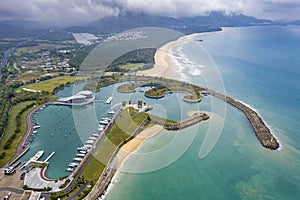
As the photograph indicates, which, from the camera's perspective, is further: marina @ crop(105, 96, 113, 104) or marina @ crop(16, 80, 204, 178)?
marina @ crop(105, 96, 113, 104)

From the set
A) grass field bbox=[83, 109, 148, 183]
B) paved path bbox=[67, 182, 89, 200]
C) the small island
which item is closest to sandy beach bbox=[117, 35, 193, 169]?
grass field bbox=[83, 109, 148, 183]

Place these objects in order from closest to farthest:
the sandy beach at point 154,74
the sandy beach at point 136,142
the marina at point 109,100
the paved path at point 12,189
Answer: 1. the paved path at point 12,189
2. the sandy beach at point 136,142
3. the sandy beach at point 154,74
4. the marina at point 109,100

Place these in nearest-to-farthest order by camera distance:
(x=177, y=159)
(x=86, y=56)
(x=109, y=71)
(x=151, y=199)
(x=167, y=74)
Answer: (x=151, y=199)
(x=177, y=159)
(x=167, y=74)
(x=109, y=71)
(x=86, y=56)

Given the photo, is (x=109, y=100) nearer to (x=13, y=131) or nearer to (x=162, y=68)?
(x=13, y=131)

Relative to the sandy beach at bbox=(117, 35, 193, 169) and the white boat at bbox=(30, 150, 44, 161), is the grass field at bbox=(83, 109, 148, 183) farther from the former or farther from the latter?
the white boat at bbox=(30, 150, 44, 161)

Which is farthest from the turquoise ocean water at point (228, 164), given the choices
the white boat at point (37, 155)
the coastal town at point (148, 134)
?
the white boat at point (37, 155)

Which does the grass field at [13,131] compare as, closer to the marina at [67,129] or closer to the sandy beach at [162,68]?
the marina at [67,129]

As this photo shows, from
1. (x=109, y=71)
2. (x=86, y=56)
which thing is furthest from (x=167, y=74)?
(x=86, y=56)

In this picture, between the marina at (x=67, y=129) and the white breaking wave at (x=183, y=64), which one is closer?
the marina at (x=67, y=129)

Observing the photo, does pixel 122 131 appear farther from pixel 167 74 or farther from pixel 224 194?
pixel 167 74
